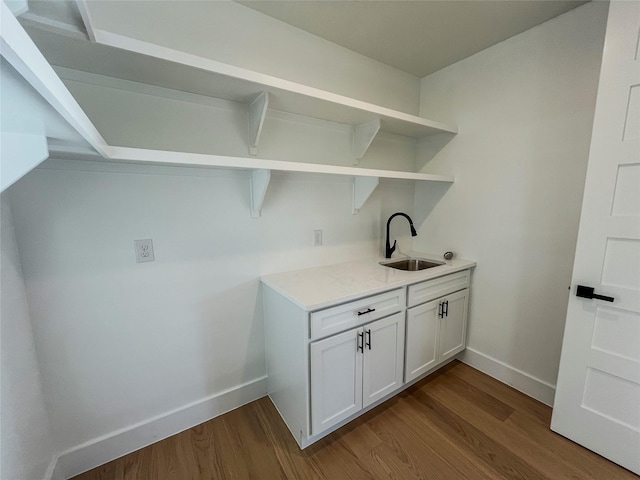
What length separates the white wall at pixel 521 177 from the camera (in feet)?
5.23

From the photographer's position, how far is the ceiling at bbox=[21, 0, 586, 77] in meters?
1.50

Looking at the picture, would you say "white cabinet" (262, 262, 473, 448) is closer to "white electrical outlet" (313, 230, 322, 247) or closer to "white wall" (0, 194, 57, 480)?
"white electrical outlet" (313, 230, 322, 247)

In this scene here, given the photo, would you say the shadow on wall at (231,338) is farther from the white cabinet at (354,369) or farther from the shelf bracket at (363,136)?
the shelf bracket at (363,136)

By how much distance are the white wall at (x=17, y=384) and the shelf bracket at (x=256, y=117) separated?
1104 mm

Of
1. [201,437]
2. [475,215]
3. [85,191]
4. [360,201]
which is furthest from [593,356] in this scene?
[85,191]

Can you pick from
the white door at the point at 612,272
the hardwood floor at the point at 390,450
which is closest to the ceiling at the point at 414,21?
the white door at the point at 612,272

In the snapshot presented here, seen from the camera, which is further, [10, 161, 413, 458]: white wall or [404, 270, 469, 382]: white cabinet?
[404, 270, 469, 382]: white cabinet

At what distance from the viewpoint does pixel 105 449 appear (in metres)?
1.38

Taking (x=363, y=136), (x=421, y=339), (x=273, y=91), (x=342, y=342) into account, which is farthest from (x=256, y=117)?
(x=421, y=339)

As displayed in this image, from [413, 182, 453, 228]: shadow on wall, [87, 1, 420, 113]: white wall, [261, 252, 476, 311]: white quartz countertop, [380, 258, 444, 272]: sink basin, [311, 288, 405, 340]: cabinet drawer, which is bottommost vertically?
[311, 288, 405, 340]: cabinet drawer

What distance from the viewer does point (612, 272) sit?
50.9 inches

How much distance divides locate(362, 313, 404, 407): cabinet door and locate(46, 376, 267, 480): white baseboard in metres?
0.75

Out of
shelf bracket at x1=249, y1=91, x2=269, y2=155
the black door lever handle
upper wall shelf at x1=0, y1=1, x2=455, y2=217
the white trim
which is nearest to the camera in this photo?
upper wall shelf at x1=0, y1=1, x2=455, y2=217

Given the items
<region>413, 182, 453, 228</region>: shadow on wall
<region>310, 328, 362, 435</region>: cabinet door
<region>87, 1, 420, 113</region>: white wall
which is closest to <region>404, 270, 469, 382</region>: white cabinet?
<region>310, 328, 362, 435</region>: cabinet door
